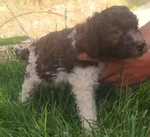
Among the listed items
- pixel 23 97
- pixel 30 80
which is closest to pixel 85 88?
pixel 30 80

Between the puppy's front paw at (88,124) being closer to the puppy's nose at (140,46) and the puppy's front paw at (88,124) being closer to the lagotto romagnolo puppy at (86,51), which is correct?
the lagotto romagnolo puppy at (86,51)

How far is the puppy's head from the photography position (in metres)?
3.89

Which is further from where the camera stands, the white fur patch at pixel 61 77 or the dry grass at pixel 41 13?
the dry grass at pixel 41 13

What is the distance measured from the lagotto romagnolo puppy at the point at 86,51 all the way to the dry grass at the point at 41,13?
34.5 feet

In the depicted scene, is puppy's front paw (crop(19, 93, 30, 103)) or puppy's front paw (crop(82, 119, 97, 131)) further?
puppy's front paw (crop(19, 93, 30, 103))

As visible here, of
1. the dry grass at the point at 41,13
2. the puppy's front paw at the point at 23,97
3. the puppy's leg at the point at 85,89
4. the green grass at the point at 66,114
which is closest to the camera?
the green grass at the point at 66,114

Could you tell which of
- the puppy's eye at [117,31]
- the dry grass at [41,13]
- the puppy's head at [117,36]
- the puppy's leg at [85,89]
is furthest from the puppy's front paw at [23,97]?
the dry grass at [41,13]

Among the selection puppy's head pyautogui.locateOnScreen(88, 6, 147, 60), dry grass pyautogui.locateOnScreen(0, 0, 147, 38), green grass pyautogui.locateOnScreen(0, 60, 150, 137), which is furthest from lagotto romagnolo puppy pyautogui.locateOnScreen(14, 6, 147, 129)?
dry grass pyautogui.locateOnScreen(0, 0, 147, 38)

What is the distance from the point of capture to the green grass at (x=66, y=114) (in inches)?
151

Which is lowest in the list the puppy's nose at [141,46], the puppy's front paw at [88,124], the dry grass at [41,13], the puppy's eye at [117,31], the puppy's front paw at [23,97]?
the puppy's front paw at [88,124]

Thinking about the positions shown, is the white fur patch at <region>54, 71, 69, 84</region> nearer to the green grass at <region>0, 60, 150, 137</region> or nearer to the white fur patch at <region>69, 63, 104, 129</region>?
the white fur patch at <region>69, 63, 104, 129</region>

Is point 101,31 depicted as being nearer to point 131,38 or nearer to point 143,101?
point 131,38

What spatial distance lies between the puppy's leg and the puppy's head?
28 cm

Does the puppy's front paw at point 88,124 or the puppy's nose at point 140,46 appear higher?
the puppy's nose at point 140,46
